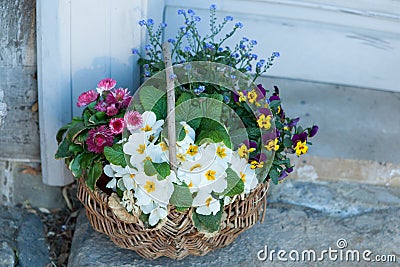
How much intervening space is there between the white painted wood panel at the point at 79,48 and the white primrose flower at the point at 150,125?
33 centimetres

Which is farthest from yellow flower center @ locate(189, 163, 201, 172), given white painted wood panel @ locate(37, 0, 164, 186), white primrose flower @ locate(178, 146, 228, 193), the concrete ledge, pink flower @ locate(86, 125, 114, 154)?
the concrete ledge

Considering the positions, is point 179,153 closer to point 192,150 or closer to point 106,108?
point 192,150

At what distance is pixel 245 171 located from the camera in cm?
165

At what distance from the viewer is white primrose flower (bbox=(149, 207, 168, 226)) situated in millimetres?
1581

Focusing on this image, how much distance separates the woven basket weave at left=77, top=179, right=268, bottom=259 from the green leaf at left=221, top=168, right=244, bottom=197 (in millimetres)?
64

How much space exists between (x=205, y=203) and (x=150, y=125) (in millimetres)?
233

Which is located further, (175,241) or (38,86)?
(38,86)

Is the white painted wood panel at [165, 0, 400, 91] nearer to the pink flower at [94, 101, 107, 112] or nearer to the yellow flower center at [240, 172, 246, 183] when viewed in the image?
the pink flower at [94, 101, 107, 112]

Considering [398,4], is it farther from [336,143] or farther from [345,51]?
[336,143]

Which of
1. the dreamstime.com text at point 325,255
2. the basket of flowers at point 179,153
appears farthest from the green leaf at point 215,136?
the dreamstime.com text at point 325,255

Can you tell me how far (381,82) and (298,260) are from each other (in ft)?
2.65

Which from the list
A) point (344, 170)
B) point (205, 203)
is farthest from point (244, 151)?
point (344, 170)

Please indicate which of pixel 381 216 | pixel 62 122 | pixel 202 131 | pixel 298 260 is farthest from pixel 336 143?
pixel 62 122

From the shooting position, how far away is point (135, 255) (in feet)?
5.97
